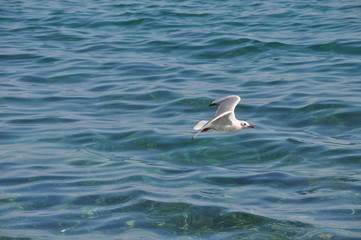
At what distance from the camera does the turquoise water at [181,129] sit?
27.4ft

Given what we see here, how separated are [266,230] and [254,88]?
6.33 m

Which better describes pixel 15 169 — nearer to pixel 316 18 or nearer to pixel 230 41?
pixel 230 41

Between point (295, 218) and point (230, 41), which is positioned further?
point (230, 41)

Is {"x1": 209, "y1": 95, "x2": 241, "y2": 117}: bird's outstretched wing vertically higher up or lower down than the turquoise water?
higher up

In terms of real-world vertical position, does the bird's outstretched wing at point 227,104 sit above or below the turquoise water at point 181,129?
above

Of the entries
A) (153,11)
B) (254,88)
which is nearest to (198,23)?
(153,11)

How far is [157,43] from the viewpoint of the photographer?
18.3 metres

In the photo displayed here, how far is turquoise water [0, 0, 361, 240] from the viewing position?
328 inches

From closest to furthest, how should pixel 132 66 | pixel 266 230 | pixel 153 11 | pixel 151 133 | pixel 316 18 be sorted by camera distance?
1. pixel 266 230
2. pixel 151 133
3. pixel 132 66
4. pixel 316 18
5. pixel 153 11

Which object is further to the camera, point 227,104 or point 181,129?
point 181,129

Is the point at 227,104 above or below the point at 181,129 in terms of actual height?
above

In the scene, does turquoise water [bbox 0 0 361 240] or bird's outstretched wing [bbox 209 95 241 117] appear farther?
bird's outstretched wing [bbox 209 95 241 117]

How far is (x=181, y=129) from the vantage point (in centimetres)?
1174

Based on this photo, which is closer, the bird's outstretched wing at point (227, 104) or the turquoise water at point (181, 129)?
the turquoise water at point (181, 129)
